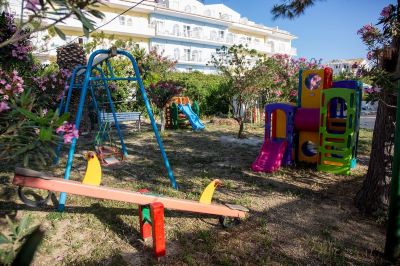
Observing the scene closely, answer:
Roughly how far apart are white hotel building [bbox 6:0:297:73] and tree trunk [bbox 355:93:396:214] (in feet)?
89.1

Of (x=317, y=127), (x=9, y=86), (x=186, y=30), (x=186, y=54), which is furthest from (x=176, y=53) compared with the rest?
(x=9, y=86)

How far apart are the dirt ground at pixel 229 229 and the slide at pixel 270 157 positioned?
0.56 feet

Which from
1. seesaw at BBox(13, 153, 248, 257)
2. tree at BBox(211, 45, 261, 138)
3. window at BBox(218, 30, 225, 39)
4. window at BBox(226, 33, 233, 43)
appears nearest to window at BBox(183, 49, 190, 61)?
window at BBox(218, 30, 225, 39)

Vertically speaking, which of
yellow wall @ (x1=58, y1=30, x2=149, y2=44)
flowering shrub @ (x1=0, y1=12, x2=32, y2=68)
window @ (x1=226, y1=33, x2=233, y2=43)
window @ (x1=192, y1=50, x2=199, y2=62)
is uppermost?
window @ (x1=226, y1=33, x2=233, y2=43)

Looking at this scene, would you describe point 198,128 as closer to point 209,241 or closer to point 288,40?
point 209,241

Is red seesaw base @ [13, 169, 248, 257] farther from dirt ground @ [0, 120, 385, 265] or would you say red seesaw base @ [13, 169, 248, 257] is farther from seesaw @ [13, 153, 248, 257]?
dirt ground @ [0, 120, 385, 265]

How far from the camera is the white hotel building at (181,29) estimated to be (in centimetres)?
3297

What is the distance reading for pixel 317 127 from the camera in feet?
19.6

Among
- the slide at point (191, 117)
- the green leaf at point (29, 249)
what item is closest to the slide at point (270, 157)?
the green leaf at point (29, 249)

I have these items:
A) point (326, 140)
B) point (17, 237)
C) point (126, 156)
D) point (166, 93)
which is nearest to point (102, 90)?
point (166, 93)

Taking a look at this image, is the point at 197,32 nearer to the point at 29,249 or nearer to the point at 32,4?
the point at 32,4

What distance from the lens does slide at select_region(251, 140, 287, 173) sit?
5743mm

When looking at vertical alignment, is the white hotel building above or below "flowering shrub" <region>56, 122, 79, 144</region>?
above

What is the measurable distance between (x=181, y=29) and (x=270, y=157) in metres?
34.4
